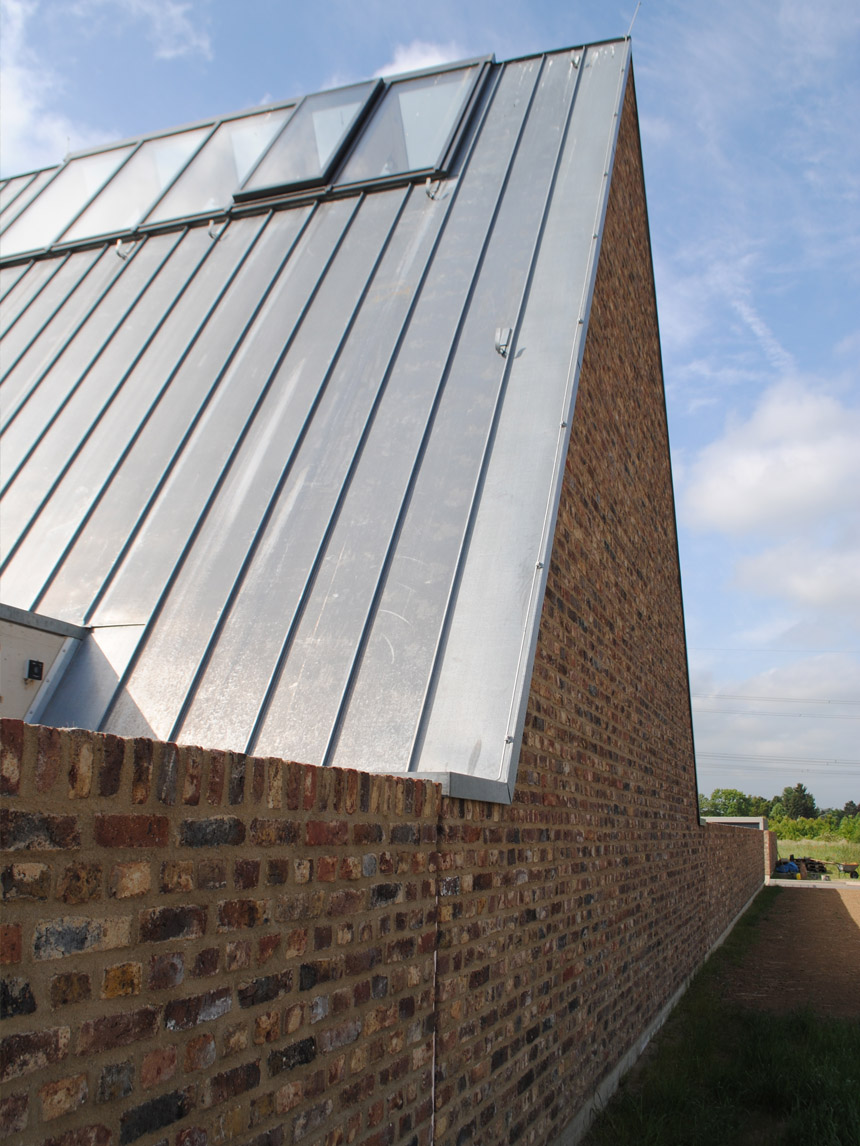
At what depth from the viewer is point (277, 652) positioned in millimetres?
3963

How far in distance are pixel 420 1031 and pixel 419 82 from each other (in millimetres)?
8475

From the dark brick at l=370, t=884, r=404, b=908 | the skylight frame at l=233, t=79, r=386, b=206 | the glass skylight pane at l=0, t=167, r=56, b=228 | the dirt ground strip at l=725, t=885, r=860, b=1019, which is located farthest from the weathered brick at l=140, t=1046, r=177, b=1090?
the glass skylight pane at l=0, t=167, r=56, b=228

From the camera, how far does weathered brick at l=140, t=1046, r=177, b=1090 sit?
1744mm

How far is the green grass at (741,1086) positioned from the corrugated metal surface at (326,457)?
2706 millimetres

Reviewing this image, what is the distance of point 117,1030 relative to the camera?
1.68 meters

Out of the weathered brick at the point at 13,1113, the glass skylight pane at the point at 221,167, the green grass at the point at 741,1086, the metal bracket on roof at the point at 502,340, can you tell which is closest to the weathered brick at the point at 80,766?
the weathered brick at the point at 13,1113

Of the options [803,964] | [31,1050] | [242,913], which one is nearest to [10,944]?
[31,1050]

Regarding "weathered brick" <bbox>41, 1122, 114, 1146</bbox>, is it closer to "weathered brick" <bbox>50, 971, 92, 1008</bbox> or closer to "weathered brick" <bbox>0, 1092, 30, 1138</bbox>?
"weathered brick" <bbox>0, 1092, 30, 1138</bbox>

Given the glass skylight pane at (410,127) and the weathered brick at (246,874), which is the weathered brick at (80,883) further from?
the glass skylight pane at (410,127)

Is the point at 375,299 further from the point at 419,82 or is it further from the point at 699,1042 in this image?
the point at 699,1042

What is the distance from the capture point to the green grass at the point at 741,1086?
15.2 feet

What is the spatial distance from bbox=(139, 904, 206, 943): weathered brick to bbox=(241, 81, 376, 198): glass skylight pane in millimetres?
6763

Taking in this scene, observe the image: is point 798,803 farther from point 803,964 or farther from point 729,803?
point 803,964

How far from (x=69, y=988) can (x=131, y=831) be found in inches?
11.6
